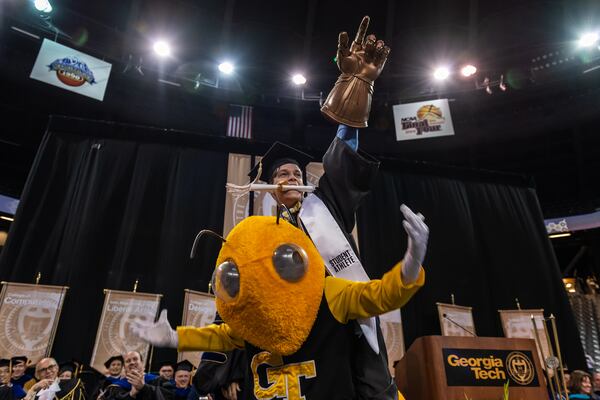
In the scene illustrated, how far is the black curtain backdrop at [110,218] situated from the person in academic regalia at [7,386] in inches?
34.7

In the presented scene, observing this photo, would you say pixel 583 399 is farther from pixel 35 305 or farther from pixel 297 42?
pixel 297 42

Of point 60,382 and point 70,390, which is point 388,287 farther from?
point 60,382

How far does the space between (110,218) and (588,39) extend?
10225 mm

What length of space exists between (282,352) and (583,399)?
5.53 m

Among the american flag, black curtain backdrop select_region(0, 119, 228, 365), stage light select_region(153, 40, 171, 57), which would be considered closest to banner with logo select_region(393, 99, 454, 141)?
the american flag

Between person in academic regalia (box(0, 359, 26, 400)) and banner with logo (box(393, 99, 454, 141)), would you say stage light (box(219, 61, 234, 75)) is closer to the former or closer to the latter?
banner with logo (box(393, 99, 454, 141))

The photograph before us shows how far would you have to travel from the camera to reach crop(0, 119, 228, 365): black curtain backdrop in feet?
20.5

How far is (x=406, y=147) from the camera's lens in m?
10.2

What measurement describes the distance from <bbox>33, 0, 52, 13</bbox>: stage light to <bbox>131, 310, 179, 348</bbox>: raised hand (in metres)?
8.04

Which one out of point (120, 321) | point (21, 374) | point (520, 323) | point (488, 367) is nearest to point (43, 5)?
point (120, 321)

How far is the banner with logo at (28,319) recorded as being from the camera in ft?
18.1

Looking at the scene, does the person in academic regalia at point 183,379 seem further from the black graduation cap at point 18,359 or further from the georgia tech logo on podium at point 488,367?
the georgia tech logo on podium at point 488,367

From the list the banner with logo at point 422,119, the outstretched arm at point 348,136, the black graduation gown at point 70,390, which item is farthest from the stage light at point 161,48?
the outstretched arm at point 348,136

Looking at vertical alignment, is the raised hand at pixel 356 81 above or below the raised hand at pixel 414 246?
above
